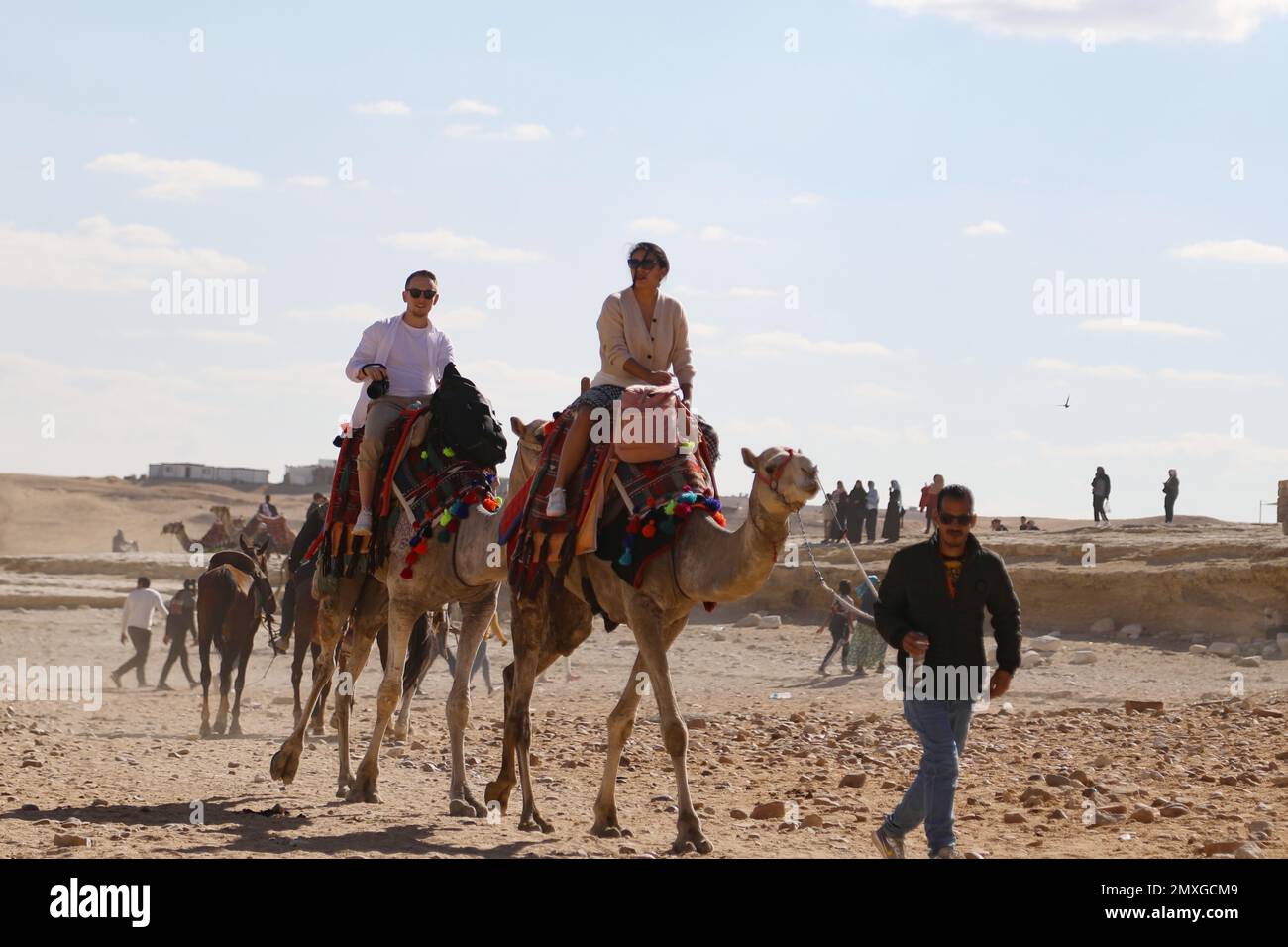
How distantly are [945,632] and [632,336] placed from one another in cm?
370

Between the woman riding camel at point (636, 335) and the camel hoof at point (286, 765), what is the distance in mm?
3482

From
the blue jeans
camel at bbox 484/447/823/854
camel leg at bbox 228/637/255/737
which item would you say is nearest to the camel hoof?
camel at bbox 484/447/823/854

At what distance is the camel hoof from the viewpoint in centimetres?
1222

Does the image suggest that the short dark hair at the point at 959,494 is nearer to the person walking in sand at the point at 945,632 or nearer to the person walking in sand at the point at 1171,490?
the person walking in sand at the point at 945,632

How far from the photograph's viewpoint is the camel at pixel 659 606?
29.1 ft

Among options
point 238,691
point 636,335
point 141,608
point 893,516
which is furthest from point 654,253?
point 893,516

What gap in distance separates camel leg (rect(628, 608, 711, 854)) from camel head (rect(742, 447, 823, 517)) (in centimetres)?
116

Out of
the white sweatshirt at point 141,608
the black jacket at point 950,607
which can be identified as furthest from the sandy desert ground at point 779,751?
the black jacket at point 950,607

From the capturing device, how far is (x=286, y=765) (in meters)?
12.2

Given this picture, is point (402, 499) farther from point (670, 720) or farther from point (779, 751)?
point (779, 751)
